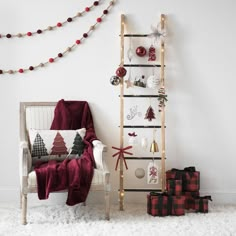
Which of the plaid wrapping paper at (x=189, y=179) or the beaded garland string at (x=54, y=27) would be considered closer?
the plaid wrapping paper at (x=189, y=179)

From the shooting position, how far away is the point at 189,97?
201 inches

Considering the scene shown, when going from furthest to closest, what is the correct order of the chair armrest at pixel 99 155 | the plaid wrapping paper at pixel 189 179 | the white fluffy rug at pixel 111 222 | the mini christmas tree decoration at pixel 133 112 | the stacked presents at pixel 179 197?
1. the mini christmas tree decoration at pixel 133 112
2. the plaid wrapping paper at pixel 189 179
3. the stacked presents at pixel 179 197
4. the chair armrest at pixel 99 155
5. the white fluffy rug at pixel 111 222

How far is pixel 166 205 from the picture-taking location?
4.57 meters

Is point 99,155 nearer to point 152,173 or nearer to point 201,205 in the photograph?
point 152,173

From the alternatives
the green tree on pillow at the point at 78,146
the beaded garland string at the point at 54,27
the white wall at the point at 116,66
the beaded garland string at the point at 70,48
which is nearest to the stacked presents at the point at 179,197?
the white wall at the point at 116,66

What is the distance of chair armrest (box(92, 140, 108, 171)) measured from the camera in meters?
4.46

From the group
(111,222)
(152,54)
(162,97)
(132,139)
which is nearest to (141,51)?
(152,54)

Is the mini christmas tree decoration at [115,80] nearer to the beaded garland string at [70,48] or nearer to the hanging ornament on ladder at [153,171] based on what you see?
the beaded garland string at [70,48]

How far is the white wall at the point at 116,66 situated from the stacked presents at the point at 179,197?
1.01ft

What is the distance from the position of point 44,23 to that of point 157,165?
1778mm

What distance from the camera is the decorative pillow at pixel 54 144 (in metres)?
4.69

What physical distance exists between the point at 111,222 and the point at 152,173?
2.57 ft

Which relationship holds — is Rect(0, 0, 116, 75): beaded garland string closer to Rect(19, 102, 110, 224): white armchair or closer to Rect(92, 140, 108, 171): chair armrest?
Rect(19, 102, 110, 224): white armchair

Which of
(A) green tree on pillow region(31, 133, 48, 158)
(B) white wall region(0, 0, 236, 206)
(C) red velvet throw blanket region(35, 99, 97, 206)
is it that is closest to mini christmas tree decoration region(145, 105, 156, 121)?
(B) white wall region(0, 0, 236, 206)
